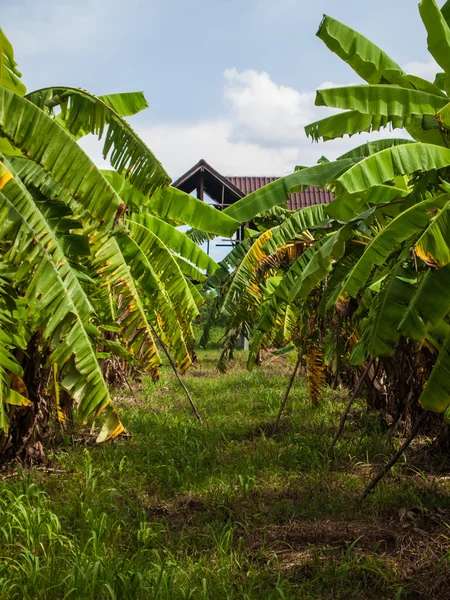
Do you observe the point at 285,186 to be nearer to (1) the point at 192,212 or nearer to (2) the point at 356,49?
(1) the point at 192,212

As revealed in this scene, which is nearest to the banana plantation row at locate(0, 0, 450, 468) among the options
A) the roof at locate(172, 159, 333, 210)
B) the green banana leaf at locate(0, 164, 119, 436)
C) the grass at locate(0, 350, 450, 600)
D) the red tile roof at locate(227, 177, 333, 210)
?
the green banana leaf at locate(0, 164, 119, 436)

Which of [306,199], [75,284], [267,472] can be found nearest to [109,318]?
[267,472]

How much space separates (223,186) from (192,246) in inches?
518

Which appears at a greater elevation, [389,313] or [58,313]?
[389,313]

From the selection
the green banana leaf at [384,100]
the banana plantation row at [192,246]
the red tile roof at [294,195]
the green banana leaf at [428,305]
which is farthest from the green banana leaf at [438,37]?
the red tile roof at [294,195]

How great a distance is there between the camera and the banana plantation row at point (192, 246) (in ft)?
13.7

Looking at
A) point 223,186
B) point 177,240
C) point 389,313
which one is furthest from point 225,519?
point 223,186

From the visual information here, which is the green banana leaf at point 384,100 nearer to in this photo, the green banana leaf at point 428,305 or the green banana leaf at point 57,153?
the green banana leaf at point 428,305

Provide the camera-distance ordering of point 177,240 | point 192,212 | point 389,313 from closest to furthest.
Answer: point 389,313 < point 192,212 < point 177,240

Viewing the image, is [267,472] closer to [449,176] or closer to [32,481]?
[32,481]

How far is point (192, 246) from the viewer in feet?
26.9

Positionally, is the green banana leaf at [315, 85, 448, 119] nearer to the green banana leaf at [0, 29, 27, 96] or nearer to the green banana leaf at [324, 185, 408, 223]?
the green banana leaf at [324, 185, 408, 223]

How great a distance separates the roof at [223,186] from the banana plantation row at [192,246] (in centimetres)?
1235

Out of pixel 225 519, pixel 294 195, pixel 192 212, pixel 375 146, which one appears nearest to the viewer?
pixel 225 519
